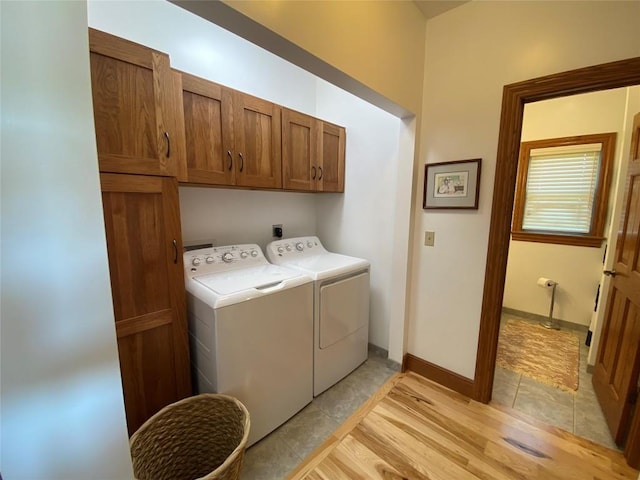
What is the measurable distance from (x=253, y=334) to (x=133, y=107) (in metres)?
1.29

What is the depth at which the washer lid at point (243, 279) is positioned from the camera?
4.88 feet

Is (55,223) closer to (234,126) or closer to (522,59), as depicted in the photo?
(234,126)

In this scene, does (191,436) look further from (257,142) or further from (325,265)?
(257,142)

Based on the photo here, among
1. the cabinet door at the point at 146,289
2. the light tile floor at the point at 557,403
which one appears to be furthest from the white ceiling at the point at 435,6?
the light tile floor at the point at 557,403

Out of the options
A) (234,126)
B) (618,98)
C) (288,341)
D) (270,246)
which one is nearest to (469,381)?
(288,341)

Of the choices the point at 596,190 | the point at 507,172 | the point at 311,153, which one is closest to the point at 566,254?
the point at 596,190

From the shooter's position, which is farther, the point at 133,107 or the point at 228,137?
the point at 228,137

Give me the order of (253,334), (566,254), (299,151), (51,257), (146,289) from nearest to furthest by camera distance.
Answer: (51,257), (146,289), (253,334), (299,151), (566,254)

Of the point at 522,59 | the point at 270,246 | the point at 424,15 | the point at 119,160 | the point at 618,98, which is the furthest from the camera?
the point at 618,98

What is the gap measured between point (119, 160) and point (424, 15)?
215cm

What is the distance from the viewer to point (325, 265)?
2066mm

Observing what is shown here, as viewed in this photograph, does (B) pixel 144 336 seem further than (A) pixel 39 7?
Yes

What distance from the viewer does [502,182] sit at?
1.65 m

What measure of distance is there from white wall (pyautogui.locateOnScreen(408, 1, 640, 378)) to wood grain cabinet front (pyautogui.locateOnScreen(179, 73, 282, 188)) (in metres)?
1.14
